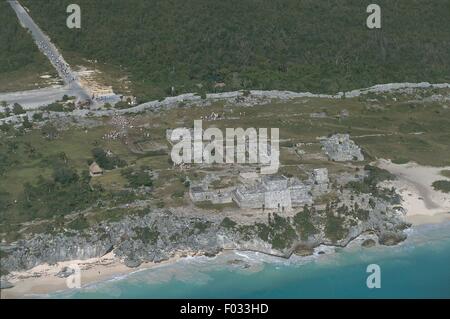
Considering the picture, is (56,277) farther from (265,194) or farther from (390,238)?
(390,238)

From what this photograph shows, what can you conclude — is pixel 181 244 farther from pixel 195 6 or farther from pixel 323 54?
pixel 195 6

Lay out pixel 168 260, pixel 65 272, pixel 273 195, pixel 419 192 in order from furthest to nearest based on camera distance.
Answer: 1. pixel 419 192
2. pixel 273 195
3. pixel 168 260
4. pixel 65 272

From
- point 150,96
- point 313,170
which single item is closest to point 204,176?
point 313,170

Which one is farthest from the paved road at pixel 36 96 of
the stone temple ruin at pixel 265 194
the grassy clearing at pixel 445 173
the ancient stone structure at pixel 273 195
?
the grassy clearing at pixel 445 173

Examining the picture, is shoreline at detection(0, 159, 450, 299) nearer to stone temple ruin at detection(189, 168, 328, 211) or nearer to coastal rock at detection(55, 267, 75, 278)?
coastal rock at detection(55, 267, 75, 278)

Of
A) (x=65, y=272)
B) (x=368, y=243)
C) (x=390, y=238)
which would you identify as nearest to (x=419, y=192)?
(x=390, y=238)

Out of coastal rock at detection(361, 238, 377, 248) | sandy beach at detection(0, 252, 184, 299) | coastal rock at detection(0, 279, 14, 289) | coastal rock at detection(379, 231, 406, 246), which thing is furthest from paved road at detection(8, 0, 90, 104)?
coastal rock at detection(379, 231, 406, 246)
